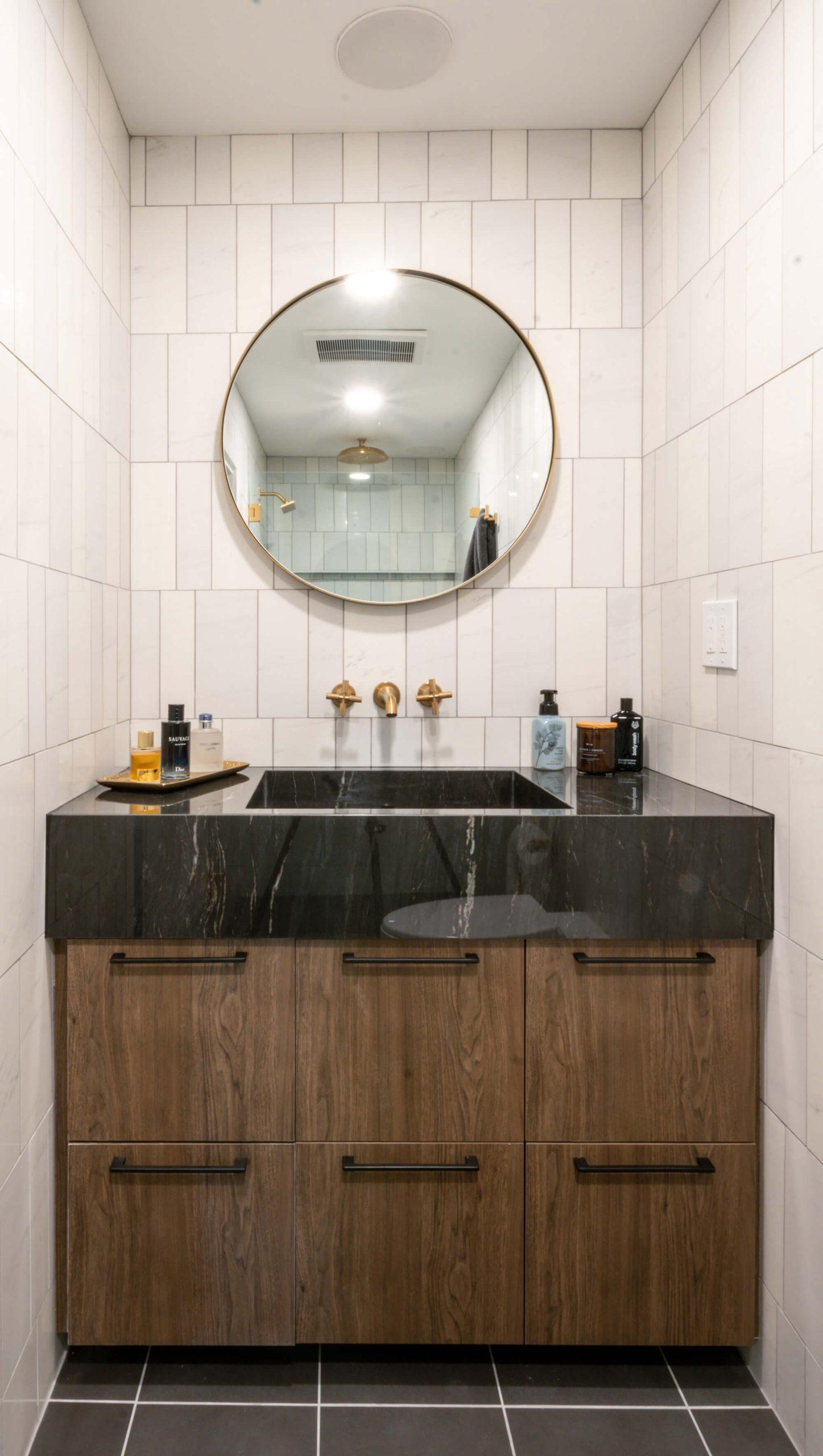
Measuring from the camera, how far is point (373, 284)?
1.94 metres

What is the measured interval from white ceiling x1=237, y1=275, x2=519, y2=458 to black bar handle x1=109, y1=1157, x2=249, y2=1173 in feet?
4.61

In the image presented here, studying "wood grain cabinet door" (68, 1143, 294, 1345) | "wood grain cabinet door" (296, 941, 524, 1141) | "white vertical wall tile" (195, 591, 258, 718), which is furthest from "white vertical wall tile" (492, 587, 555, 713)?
"wood grain cabinet door" (68, 1143, 294, 1345)

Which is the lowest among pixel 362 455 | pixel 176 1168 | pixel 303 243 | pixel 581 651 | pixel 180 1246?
pixel 180 1246

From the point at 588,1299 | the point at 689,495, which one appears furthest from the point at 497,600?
the point at 588,1299

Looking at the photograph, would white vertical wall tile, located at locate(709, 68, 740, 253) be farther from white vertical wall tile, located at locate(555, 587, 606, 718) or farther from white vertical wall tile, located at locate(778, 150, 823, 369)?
white vertical wall tile, located at locate(555, 587, 606, 718)

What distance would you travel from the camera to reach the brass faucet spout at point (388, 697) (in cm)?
191

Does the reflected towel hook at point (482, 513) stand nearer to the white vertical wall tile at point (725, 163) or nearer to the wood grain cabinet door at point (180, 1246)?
the white vertical wall tile at point (725, 163)

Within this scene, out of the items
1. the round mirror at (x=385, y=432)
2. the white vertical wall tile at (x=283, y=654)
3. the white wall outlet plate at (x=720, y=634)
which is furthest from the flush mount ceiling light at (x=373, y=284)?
the white wall outlet plate at (x=720, y=634)

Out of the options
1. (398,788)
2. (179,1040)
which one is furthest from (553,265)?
(179,1040)

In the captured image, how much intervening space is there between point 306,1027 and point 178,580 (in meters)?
1.05

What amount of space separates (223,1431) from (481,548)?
5.44 feet

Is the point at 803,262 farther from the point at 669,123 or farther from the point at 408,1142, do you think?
the point at 408,1142

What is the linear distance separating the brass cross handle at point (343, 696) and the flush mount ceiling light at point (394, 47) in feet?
3.95

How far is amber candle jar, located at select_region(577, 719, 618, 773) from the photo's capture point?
1860 millimetres
